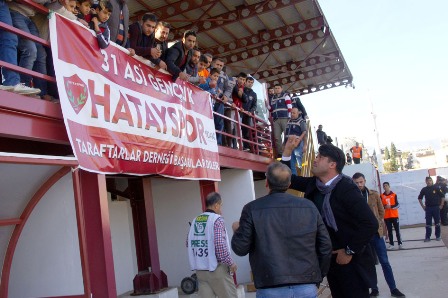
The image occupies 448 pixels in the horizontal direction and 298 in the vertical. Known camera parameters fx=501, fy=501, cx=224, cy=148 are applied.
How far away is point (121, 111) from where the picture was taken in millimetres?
5906

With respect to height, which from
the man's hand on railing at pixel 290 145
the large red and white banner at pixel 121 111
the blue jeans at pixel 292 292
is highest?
the large red and white banner at pixel 121 111

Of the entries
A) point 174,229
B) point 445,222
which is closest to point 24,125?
point 174,229

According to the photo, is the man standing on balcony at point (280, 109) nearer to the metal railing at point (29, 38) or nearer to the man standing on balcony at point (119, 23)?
the man standing on balcony at point (119, 23)

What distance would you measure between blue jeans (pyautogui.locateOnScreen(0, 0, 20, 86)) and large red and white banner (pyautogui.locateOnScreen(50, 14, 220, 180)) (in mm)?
376

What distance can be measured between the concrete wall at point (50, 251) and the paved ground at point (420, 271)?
3973mm

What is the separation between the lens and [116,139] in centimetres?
566

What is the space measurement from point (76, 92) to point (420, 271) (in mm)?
7803

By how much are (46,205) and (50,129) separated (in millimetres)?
1171

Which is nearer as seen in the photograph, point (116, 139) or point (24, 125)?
point (24, 125)

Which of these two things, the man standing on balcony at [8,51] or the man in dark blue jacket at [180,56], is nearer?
the man standing on balcony at [8,51]

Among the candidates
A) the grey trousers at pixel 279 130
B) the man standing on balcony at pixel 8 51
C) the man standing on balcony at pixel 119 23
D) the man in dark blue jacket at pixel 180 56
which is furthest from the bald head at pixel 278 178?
the grey trousers at pixel 279 130

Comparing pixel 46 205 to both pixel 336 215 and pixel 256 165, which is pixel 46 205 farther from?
pixel 256 165

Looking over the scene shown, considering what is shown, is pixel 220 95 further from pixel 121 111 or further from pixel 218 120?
pixel 121 111

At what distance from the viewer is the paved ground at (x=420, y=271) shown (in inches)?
314
